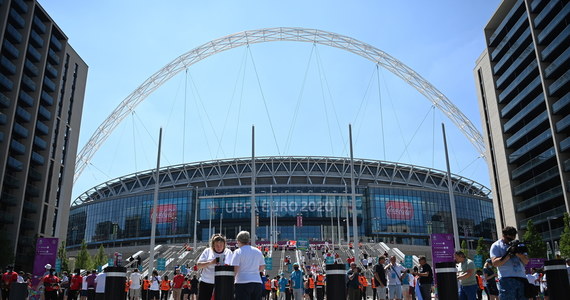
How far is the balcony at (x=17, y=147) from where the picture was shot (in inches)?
2662

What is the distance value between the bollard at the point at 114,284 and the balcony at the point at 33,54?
236ft

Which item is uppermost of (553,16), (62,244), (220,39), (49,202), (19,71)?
(220,39)

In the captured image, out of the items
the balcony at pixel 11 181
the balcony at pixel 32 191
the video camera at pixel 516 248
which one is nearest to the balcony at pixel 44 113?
the balcony at pixel 32 191

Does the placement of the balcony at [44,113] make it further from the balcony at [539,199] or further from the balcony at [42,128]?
the balcony at [539,199]

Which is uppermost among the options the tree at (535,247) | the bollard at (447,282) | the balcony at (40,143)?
the balcony at (40,143)

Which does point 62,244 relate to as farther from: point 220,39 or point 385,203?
point 385,203

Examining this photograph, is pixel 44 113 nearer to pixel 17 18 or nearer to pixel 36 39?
pixel 36 39

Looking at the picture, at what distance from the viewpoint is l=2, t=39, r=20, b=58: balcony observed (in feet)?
217

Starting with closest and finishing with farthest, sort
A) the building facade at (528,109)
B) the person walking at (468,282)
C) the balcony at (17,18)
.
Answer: the person walking at (468,282) → the building facade at (528,109) → the balcony at (17,18)

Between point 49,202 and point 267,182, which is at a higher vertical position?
point 267,182

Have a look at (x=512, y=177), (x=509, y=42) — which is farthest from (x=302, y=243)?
(x=509, y=42)

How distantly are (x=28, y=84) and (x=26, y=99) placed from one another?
229 cm

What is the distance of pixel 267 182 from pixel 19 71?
2526 inches

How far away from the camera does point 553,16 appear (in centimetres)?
6481
